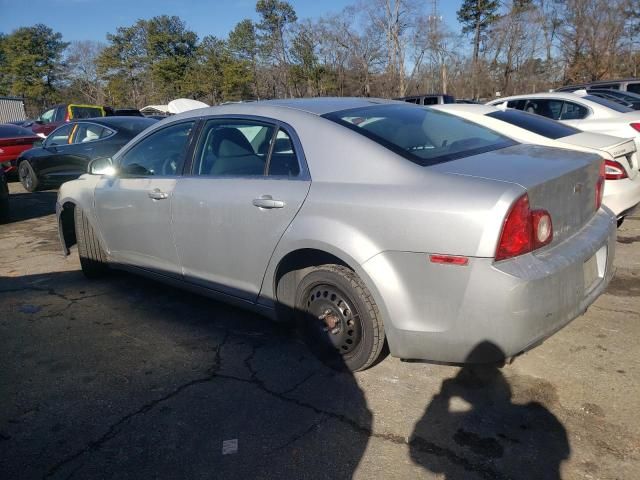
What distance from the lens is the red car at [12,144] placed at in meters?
11.5

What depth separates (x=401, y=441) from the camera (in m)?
2.33

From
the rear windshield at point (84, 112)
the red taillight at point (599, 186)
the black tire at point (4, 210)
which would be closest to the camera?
the red taillight at point (599, 186)

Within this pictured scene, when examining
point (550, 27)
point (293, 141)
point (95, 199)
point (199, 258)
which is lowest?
point (199, 258)

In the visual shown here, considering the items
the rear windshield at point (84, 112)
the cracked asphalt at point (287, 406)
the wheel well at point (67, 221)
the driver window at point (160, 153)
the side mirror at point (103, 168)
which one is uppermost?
the rear windshield at point (84, 112)

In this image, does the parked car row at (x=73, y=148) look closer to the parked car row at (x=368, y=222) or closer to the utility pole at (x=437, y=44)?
the parked car row at (x=368, y=222)

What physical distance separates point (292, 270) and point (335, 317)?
411 mm

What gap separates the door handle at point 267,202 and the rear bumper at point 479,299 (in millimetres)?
699

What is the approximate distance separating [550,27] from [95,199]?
132 feet

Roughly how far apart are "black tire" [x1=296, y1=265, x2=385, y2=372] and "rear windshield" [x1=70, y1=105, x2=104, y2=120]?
55.8 feet

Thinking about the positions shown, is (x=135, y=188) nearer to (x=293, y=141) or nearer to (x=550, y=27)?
(x=293, y=141)

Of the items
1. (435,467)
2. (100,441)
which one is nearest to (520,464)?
(435,467)

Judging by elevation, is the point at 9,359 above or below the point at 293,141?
below

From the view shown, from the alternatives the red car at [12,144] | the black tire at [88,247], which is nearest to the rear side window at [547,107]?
the black tire at [88,247]

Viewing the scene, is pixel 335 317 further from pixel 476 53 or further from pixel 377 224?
pixel 476 53
